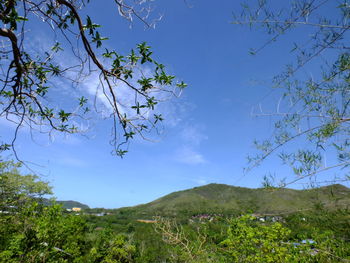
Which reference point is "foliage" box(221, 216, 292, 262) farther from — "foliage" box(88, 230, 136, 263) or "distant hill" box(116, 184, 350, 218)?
"distant hill" box(116, 184, 350, 218)

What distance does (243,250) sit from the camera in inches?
173

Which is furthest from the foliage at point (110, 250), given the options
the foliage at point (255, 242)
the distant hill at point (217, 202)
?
the distant hill at point (217, 202)

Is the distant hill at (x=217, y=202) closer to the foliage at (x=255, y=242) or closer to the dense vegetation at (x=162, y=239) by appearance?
the dense vegetation at (x=162, y=239)

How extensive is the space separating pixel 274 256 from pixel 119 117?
3.69m

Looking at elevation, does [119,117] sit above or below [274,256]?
above

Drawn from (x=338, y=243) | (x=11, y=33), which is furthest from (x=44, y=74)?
(x=338, y=243)

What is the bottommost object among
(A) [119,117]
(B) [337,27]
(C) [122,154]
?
(C) [122,154]

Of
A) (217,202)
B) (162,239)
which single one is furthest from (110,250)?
(217,202)

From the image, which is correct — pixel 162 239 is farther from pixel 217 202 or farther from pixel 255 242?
pixel 217 202

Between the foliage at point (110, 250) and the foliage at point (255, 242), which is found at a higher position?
the foliage at point (255, 242)

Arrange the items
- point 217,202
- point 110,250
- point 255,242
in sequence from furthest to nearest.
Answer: point 217,202
point 110,250
point 255,242

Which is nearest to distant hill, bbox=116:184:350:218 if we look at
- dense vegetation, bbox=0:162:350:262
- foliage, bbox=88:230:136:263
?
dense vegetation, bbox=0:162:350:262

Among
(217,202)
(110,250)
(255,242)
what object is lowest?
(110,250)

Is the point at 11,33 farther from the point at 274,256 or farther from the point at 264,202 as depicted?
the point at 264,202
